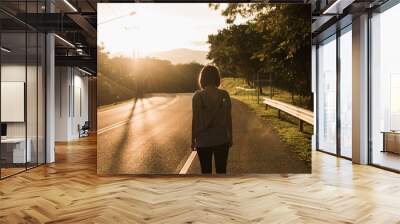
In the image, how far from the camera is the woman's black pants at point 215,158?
263 inches

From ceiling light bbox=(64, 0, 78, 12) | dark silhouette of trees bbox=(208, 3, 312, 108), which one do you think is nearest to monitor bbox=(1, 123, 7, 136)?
ceiling light bbox=(64, 0, 78, 12)

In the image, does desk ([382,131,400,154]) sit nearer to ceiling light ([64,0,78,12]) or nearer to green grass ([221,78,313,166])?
green grass ([221,78,313,166])

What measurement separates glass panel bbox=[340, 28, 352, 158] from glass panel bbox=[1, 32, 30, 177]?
6.91 m

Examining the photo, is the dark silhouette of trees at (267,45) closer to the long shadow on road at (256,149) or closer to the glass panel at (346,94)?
the long shadow on road at (256,149)

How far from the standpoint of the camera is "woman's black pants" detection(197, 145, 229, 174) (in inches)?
263

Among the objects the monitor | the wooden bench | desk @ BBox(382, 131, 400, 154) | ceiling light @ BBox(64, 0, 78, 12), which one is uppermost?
ceiling light @ BBox(64, 0, 78, 12)

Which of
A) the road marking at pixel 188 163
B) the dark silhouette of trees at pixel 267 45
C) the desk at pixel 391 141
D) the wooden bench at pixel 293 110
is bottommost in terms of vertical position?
the road marking at pixel 188 163

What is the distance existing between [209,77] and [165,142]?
4.28ft

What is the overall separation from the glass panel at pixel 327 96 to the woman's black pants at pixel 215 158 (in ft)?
16.1

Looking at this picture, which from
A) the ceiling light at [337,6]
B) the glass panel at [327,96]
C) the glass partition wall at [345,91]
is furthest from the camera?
the glass panel at [327,96]

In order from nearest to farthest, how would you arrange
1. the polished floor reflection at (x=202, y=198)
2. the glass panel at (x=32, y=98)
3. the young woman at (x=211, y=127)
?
1. the polished floor reflection at (x=202, y=198)
2. the young woman at (x=211, y=127)
3. the glass panel at (x=32, y=98)

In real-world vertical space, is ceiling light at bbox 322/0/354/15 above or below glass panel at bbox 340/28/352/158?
above

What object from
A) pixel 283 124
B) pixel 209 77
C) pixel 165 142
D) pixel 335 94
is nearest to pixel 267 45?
pixel 209 77

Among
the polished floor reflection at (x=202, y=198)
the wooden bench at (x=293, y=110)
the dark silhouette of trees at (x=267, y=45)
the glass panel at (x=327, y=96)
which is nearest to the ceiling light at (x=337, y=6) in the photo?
the dark silhouette of trees at (x=267, y=45)
